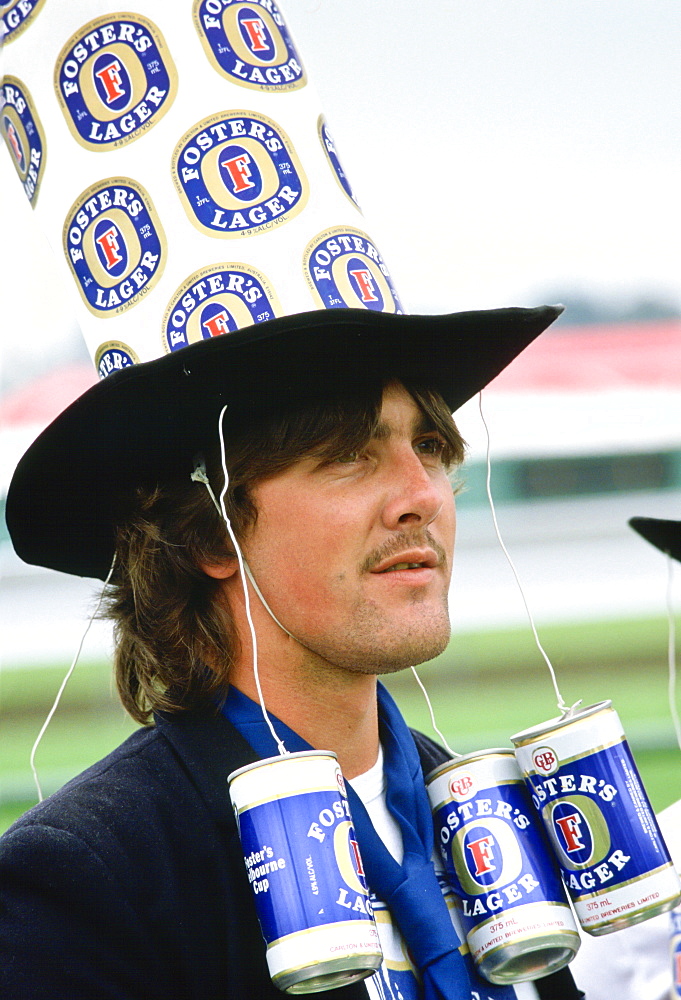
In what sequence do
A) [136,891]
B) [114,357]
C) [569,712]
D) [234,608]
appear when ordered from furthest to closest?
[234,608], [114,357], [569,712], [136,891]

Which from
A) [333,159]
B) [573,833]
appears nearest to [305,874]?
[573,833]

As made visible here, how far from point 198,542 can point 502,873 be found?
75 cm

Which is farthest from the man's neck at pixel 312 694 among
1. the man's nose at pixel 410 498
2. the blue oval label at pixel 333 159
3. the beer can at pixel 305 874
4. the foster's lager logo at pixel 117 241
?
the blue oval label at pixel 333 159

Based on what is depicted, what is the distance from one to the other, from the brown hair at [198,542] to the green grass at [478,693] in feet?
22.8

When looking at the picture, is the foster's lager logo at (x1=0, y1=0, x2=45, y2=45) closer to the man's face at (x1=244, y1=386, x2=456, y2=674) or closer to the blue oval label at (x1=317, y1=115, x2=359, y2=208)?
the blue oval label at (x1=317, y1=115, x2=359, y2=208)

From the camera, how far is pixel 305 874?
1.30 meters

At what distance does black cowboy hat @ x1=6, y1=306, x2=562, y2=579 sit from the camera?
156 cm

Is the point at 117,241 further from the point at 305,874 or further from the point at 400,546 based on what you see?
the point at 305,874

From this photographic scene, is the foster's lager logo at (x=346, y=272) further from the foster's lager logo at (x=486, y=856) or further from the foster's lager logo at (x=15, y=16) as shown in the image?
the foster's lager logo at (x=486, y=856)

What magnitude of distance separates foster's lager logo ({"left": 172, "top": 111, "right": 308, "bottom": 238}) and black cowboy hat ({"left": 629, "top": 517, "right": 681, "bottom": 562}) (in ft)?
3.53

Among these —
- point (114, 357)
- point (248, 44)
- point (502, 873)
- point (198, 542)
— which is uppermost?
point (248, 44)

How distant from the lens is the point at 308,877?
1.30m

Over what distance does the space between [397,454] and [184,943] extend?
0.83 meters

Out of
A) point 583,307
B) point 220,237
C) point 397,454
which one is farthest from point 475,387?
point 583,307
